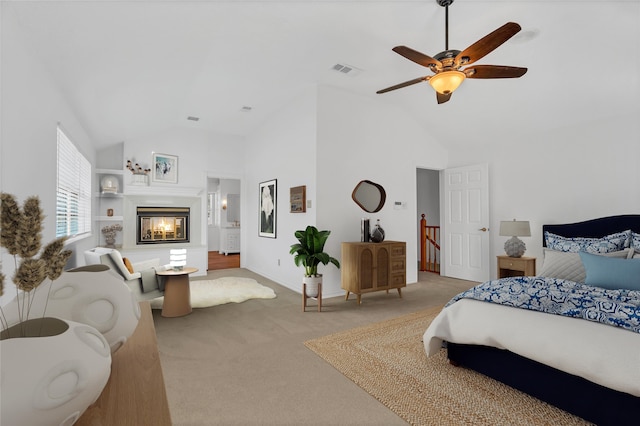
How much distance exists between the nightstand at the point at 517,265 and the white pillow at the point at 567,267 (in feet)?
4.52

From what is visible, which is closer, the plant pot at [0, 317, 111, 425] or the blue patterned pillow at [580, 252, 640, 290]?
the plant pot at [0, 317, 111, 425]

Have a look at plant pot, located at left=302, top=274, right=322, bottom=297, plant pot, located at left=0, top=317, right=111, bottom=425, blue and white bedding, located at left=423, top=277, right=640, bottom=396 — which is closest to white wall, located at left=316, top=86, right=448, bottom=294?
plant pot, located at left=302, top=274, right=322, bottom=297

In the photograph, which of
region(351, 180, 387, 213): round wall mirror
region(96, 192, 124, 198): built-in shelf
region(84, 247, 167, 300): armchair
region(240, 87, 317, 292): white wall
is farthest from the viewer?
region(96, 192, 124, 198): built-in shelf

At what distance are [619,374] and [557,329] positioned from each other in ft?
1.13

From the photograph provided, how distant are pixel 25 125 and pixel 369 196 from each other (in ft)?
13.7

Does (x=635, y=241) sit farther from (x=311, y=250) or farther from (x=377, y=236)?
(x=311, y=250)

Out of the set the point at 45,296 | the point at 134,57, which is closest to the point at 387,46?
the point at 134,57

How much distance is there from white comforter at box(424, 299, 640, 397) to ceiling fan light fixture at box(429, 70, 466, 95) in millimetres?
1760

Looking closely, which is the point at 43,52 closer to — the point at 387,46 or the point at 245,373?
the point at 245,373

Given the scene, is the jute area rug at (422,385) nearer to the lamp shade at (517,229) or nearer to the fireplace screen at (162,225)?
the lamp shade at (517,229)

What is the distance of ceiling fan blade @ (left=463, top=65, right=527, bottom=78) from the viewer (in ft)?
8.76

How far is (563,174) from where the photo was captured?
488cm

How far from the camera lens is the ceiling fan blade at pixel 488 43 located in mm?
2193

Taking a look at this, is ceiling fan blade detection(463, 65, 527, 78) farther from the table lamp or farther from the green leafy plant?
the table lamp
